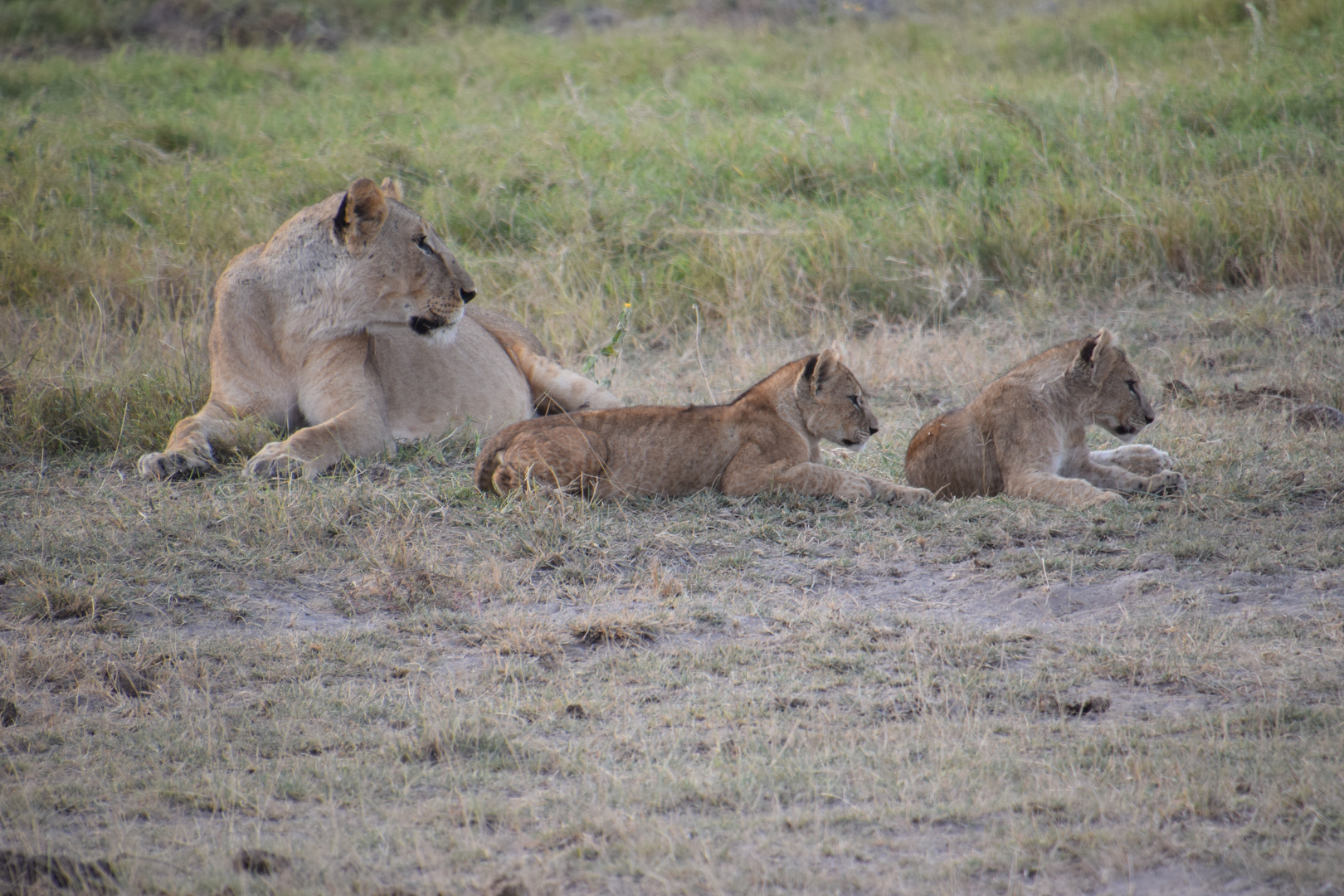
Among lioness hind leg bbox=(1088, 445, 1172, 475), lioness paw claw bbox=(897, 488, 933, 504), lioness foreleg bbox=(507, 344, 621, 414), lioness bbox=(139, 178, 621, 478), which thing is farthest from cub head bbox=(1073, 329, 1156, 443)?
lioness bbox=(139, 178, 621, 478)

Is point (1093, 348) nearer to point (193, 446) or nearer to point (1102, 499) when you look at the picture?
point (1102, 499)

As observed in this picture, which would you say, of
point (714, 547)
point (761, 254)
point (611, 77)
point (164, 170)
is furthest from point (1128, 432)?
point (611, 77)

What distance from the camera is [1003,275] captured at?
8.47m

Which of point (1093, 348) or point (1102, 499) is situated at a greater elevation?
point (1093, 348)

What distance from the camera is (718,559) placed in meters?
4.57

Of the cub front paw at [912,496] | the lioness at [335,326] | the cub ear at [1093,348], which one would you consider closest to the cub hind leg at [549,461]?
the lioness at [335,326]

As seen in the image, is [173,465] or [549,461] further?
[173,465]

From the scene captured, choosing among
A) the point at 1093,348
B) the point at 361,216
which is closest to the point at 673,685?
the point at 1093,348

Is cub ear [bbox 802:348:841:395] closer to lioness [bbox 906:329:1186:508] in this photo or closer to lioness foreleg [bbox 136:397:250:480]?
lioness [bbox 906:329:1186:508]

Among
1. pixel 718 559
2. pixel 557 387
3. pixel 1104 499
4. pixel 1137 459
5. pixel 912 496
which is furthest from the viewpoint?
pixel 557 387

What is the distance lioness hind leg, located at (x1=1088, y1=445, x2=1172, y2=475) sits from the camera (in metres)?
5.29

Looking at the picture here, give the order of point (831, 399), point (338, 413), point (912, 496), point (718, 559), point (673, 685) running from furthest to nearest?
point (338, 413)
point (831, 399)
point (912, 496)
point (718, 559)
point (673, 685)

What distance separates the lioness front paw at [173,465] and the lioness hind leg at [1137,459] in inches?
154

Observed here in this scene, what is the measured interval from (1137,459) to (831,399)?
1.36 metres
